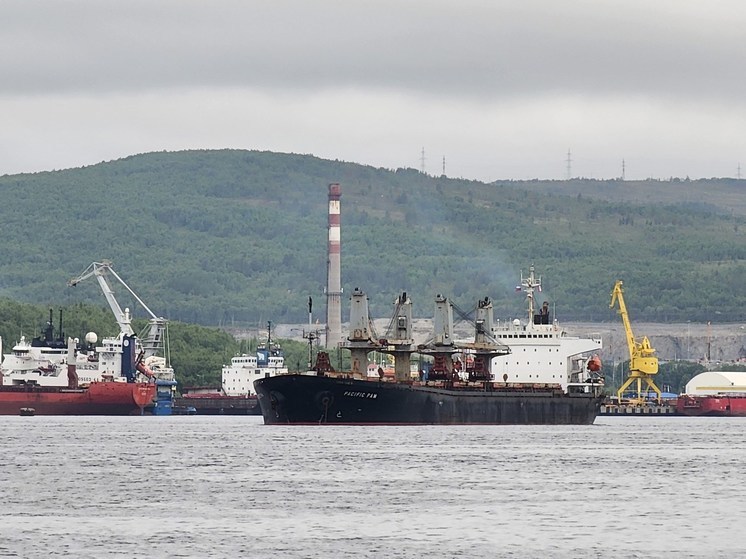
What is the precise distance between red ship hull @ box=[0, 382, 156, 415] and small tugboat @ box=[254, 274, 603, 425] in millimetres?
45733

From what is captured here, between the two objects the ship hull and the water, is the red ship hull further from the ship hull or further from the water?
the water

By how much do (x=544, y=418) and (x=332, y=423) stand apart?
21.2m

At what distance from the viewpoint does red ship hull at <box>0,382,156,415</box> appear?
190m

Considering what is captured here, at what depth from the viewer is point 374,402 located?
440 feet

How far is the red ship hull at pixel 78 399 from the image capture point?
624 ft

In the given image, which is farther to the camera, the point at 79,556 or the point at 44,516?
the point at 44,516

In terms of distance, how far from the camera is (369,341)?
14075cm

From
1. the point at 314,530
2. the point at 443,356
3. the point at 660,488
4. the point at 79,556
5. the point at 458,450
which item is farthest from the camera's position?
the point at 443,356

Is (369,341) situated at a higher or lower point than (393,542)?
higher

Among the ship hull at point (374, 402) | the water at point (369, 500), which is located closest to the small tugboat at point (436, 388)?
the ship hull at point (374, 402)

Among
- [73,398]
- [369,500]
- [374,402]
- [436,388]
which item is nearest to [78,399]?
[73,398]

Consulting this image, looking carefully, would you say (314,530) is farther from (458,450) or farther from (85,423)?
(85,423)

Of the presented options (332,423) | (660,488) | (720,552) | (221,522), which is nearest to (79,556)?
(221,522)

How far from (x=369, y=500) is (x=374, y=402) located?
66.6m
